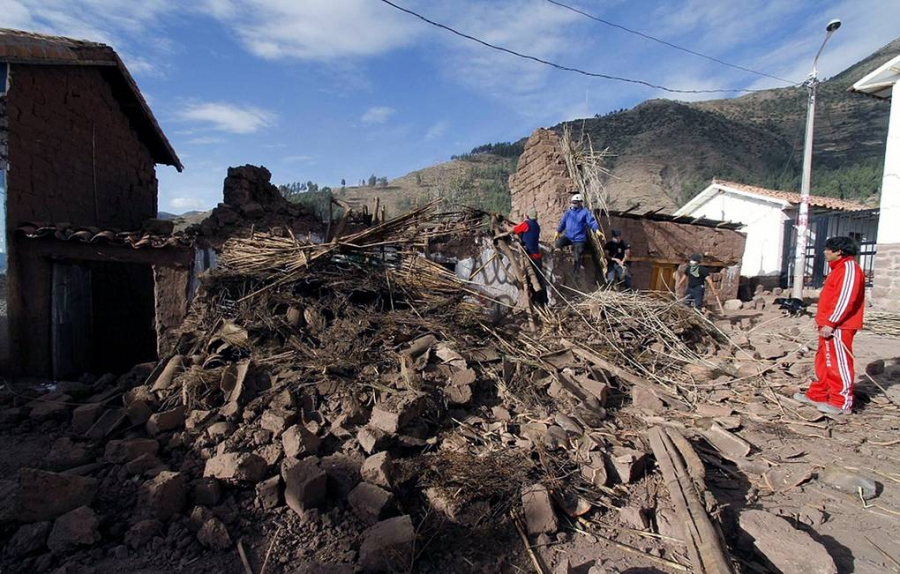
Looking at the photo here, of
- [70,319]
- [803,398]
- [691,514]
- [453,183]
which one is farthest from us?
[453,183]

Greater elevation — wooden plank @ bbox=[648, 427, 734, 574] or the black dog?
the black dog

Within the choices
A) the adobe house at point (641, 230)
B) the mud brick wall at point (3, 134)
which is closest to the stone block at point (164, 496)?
the mud brick wall at point (3, 134)

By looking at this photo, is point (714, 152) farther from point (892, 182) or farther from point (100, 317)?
point (100, 317)

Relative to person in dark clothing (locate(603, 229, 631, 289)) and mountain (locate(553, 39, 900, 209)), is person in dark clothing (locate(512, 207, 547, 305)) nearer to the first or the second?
person in dark clothing (locate(603, 229, 631, 289))

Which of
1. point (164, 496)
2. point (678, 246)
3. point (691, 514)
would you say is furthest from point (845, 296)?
point (164, 496)

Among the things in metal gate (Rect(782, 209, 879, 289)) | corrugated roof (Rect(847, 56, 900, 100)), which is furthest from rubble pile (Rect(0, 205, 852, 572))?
metal gate (Rect(782, 209, 879, 289))

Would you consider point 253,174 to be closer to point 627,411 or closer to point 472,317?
point 472,317

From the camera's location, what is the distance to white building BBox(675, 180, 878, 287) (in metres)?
14.5

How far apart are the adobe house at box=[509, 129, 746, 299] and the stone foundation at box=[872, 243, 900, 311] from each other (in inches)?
127

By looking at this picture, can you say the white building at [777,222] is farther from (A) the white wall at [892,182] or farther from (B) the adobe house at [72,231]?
(B) the adobe house at [72,231]

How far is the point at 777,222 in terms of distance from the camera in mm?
16453

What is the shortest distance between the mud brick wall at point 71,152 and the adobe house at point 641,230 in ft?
27.4

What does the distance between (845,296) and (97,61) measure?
11834 mm

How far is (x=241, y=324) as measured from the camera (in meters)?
5.33
